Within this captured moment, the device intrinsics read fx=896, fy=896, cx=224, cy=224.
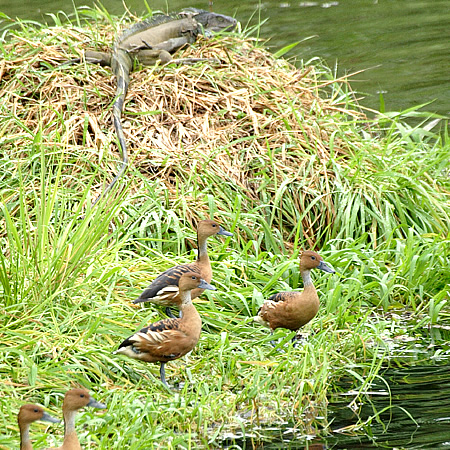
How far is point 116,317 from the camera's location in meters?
5.54

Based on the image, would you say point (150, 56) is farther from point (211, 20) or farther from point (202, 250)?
point (202, 250)

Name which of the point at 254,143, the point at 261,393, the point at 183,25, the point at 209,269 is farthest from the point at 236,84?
the point at 261,393

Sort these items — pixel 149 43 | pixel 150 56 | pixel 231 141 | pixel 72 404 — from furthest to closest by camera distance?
pixel 149 43
pixel 150 56
pixel 231 141
pixel 72 404

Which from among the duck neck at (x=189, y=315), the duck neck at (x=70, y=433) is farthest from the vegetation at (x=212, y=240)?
the duck neck at (x=189, y=315)

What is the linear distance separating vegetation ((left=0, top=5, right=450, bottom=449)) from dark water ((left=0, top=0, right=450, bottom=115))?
10.3ft

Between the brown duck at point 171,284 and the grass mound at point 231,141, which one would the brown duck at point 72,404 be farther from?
the grass mound at point 231,141

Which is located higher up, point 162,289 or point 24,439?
point 24,439

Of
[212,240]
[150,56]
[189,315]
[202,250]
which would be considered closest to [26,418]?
[189,315]

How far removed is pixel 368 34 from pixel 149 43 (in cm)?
637

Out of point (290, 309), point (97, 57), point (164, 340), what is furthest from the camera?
point (97, 57)

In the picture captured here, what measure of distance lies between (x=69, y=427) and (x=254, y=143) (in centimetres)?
389

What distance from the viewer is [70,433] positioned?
411cm

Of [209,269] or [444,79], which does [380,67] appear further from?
[209,269]

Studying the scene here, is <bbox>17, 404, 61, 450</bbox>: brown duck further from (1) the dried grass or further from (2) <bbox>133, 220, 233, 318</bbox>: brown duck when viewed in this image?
(1) the dried grass
